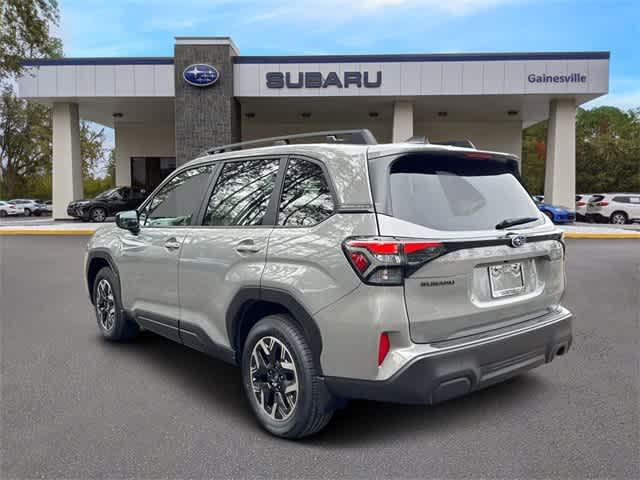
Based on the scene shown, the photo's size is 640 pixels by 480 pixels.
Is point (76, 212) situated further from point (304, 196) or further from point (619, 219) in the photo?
point (619, 219)

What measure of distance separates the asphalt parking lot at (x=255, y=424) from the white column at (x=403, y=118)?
56.8ft

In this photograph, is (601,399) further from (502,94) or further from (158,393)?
(502,94)

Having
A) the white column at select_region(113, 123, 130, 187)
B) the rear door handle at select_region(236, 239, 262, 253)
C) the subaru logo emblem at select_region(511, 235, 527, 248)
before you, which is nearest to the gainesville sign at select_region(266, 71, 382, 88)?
the white column at select_region(113, 123, 130, 187)

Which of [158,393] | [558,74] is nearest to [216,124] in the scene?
[558,74]

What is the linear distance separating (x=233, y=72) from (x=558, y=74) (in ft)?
39.7

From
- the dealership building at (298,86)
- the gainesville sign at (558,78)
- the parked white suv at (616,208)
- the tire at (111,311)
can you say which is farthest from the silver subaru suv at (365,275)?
the parked white suv at (616,208)

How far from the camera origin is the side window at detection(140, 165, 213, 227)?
4.28 m

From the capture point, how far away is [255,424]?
3547 mm

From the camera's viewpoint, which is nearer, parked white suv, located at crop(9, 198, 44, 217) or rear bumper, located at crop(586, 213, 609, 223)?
rear bumper, located at crop(586, 213, 609, 223)

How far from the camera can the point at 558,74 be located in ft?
66.6

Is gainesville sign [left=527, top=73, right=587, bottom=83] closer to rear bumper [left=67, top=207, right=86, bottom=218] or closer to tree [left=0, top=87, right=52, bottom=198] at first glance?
rear bumper [left=67, top=207, right=86, bottom=218]

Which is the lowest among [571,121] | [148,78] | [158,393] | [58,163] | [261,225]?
[158,393]

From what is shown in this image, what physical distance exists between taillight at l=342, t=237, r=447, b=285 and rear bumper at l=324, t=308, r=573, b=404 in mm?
454

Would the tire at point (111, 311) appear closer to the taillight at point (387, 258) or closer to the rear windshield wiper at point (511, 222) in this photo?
the taillight at point (387, 258)
